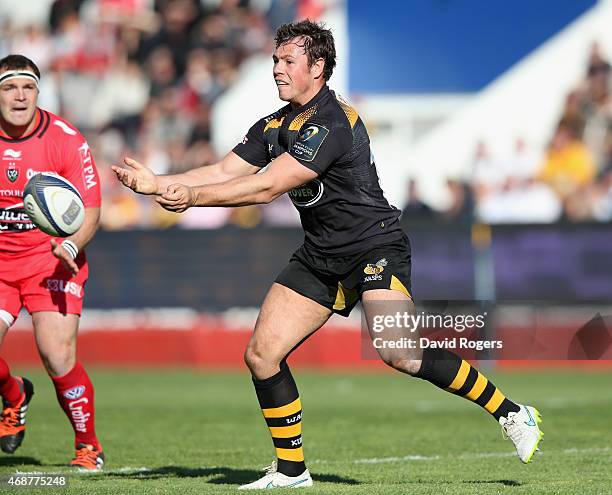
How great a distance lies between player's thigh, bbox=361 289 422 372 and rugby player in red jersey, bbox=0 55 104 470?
198 centimetres

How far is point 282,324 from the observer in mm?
6840

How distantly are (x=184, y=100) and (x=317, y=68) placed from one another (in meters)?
13.7

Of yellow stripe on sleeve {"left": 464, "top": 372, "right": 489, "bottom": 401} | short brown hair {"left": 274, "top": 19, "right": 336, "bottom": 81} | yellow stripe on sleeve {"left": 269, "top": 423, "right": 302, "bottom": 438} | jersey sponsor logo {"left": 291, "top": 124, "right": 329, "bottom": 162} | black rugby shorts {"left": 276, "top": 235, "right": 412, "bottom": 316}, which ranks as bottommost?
yellow stripe on sleeve {"left": 269, "top": 423, "right": 302, "bottom": 438}

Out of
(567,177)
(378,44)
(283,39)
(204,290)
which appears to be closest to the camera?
(283,39)

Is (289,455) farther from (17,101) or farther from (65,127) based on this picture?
(17,101)

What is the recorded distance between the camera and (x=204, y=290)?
15.7m

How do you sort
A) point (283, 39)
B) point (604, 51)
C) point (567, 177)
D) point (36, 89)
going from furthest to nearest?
point (604, 51)
point (567, 177)
point (36, 89)
point (283, 39)

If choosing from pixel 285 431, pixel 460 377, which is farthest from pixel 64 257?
pixel 460 377

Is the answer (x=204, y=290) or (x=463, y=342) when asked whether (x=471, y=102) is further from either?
(x=463, y=342)

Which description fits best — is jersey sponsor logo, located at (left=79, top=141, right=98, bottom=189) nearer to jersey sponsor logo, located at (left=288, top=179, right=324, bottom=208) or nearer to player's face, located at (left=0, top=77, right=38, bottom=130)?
player's face, located at (left=0, top=77, right=38, bottom=130)

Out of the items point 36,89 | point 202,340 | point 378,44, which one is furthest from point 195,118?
point 36,89

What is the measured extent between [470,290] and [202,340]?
4080 millimetres

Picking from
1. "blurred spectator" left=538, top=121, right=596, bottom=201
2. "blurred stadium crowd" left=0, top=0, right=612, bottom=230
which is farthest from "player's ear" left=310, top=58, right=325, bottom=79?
"blurred spectator" left=538, top=121, right=596, bottom=201

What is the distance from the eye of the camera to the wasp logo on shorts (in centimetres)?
678
